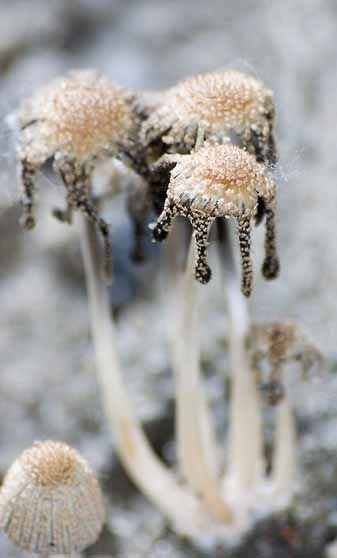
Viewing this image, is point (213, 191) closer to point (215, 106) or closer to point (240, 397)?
point (215, 106)

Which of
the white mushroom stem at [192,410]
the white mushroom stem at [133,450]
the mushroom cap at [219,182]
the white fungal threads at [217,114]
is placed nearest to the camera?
the mushroom cap at [219,182]

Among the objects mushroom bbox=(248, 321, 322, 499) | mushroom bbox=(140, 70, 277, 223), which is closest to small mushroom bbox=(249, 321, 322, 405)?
mushroom bbox=(248, 321, 322, 499)

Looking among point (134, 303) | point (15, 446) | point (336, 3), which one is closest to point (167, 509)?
point (15, 446)

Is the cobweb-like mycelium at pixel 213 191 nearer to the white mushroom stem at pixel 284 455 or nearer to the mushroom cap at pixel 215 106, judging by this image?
the mushroom cap at pixel 215 106

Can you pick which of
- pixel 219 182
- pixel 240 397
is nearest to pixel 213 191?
pixel 219 182

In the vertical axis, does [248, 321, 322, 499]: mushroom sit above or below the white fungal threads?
below

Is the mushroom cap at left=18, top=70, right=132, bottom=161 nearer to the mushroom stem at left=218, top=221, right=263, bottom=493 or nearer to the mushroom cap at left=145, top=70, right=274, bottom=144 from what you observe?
the mushroom cap at left=145, top=70, right=274, bottom=144

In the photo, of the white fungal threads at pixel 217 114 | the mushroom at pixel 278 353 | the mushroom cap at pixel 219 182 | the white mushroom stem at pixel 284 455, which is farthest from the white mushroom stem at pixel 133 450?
the mushroom cap at pixel 219 182
